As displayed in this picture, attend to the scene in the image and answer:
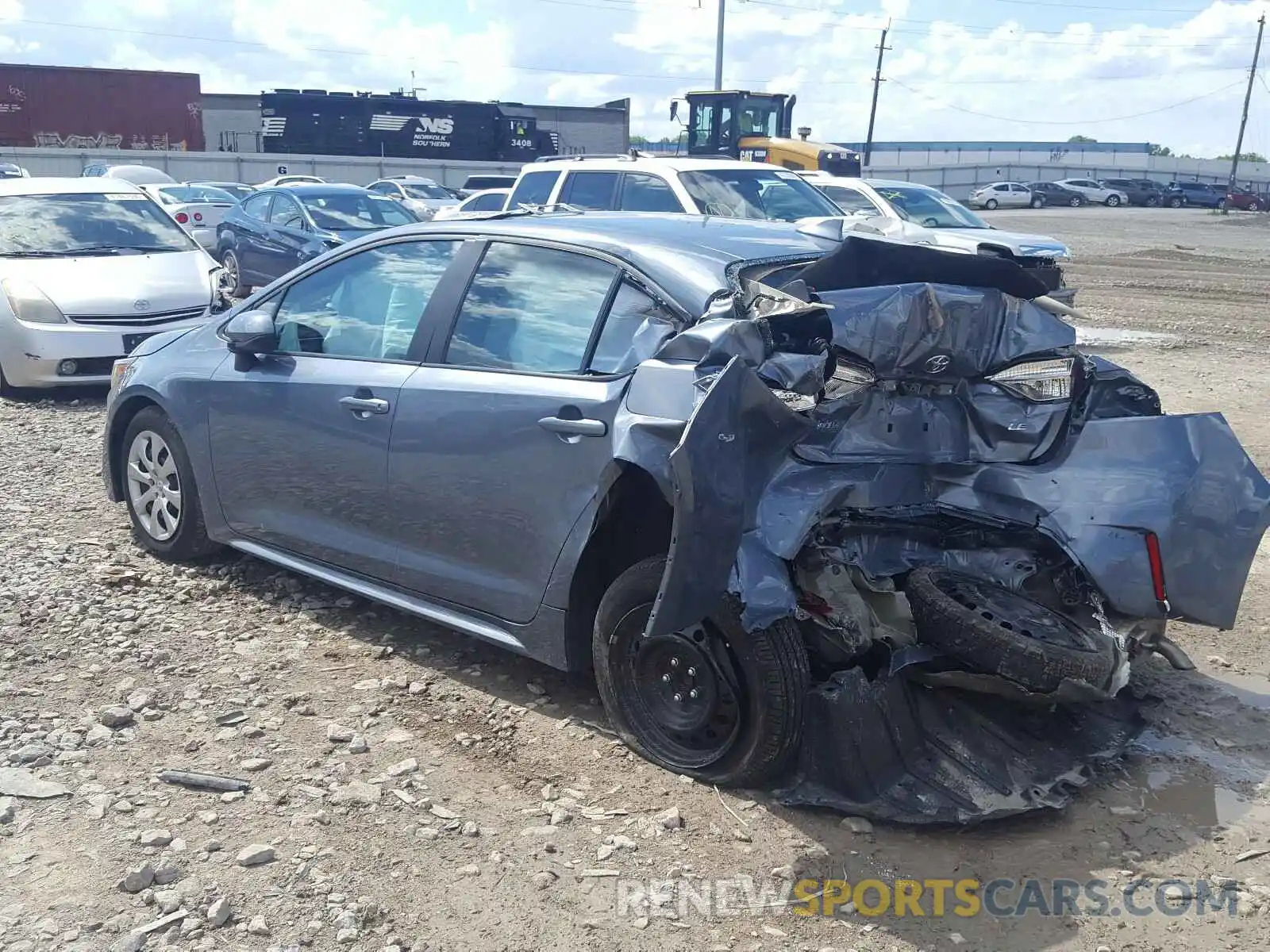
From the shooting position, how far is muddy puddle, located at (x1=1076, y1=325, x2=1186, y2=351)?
12.6 m

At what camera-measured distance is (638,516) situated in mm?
3891

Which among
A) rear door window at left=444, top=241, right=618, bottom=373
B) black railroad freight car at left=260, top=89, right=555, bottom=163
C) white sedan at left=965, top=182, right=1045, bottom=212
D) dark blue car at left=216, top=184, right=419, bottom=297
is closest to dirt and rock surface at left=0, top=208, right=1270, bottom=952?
rear door window at left=444, top=241, right=618, bottom=373

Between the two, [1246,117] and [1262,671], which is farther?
[1246,117]

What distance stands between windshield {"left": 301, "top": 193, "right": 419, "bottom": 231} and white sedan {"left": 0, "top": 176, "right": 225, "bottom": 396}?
A: 164 inches

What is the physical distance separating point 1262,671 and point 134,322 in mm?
8501

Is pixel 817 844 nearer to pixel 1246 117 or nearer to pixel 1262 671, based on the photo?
pixel 1262 671

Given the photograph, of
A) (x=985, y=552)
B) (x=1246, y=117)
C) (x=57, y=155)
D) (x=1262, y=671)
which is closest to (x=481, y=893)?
(x=985, y=552)

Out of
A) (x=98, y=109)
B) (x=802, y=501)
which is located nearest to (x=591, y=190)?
(x=802, y=501)

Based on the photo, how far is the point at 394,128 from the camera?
4234 centimetres

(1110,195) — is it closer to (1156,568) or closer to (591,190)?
(591,190)

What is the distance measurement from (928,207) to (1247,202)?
45570 mm

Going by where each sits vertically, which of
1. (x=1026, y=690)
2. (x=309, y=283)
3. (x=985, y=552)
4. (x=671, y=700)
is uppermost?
(x=309, y=283)

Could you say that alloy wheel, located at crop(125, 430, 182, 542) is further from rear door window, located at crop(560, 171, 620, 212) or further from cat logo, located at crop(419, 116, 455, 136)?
cat logo, located at crop(419, 116, 455, 136)

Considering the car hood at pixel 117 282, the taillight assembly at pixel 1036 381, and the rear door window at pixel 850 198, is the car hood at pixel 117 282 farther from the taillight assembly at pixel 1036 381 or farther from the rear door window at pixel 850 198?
the taillight assembly at pixel 1036 381
